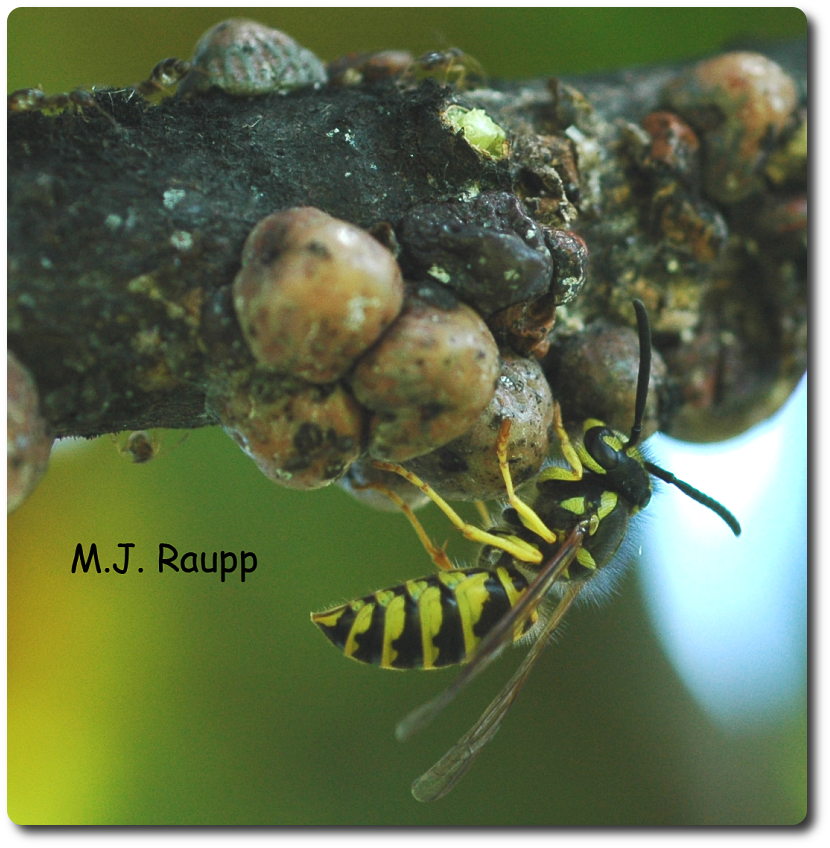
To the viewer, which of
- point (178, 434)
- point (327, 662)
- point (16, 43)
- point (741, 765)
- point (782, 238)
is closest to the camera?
point (178, 434)

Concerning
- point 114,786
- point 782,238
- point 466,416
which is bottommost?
point 114,786

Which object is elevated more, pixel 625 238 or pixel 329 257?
pixel 625 238

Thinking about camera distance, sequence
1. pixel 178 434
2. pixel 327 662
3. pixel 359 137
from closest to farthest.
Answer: pixel 359 137, pixel 178 434, pixel 327 662

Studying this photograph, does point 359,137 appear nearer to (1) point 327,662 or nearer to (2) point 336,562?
(2) point 336,562

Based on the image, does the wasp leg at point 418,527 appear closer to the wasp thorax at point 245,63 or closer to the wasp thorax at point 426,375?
the wasp thorax at point 426,375

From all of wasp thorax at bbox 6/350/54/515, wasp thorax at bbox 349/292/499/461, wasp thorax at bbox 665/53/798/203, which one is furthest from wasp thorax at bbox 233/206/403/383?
wasp thorax at bbox 665/53/798/203

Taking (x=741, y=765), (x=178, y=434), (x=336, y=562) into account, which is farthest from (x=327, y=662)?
(x=741, y=765)
